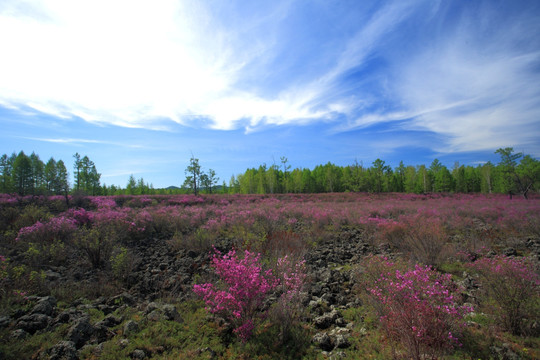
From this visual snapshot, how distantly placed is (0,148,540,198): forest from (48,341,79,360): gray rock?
33.9 m

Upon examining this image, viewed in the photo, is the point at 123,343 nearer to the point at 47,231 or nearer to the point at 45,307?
the point at 45,307

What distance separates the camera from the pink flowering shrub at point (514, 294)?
3.56m

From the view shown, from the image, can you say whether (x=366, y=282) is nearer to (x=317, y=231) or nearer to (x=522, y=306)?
(x=522, y=306)

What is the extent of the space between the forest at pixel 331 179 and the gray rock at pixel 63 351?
3386cm

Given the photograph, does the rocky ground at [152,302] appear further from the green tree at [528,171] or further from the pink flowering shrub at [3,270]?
the green tree at [528,171]

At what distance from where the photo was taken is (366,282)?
15.2 feet

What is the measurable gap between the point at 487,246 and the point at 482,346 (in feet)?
21.8

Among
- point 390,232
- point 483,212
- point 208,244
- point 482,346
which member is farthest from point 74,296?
point 483,212

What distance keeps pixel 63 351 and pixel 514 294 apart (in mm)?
7005

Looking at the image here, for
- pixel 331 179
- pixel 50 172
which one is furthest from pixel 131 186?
pixel 331 179

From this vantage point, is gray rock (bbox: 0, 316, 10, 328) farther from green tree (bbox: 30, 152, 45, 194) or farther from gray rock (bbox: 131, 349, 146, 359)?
green tree (bbox: 30, 152, 45, 194)

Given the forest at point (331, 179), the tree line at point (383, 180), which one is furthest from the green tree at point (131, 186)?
the tree line at point (383, 180)

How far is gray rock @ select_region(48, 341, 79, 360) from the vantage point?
313 cm

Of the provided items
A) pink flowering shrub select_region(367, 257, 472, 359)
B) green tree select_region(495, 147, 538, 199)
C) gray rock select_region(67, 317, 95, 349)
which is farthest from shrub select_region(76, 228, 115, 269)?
green tree select_region(495, 147, 538, 199)
